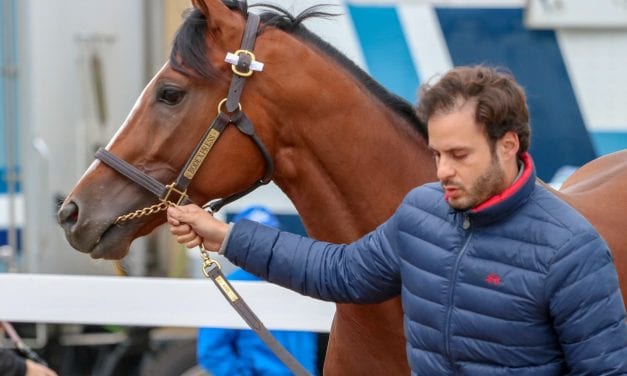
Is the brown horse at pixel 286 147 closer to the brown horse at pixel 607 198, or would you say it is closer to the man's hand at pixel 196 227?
the man's hand at pixel 196 227

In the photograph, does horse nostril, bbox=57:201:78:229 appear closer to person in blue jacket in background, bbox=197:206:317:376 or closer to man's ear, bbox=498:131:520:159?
man's ear, bbox=498:131:520:159

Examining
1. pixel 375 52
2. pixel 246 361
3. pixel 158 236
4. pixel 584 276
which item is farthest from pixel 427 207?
pixel 158 236

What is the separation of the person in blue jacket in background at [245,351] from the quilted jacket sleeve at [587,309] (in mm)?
2294

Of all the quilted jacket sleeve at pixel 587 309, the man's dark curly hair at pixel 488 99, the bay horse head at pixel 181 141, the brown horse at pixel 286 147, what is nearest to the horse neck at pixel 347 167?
the brown horse at pixel 286 147

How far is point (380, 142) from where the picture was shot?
2.83m

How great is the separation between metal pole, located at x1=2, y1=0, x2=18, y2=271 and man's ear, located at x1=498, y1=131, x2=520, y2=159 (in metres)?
4.40

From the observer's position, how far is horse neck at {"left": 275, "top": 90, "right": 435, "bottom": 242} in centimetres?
279

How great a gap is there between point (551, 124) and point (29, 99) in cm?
301

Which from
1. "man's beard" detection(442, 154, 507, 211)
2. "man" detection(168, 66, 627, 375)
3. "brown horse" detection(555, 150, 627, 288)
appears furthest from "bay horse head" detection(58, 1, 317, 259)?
"brown horse" detection(555, 150, 627, 288)

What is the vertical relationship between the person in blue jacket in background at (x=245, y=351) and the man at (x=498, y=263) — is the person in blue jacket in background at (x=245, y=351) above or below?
below

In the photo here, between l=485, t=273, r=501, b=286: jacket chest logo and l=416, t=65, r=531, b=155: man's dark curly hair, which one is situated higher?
l=416, t=65, r=531, b=155: man's dark curly hair

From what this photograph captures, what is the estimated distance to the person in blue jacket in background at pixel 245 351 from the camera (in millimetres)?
4246

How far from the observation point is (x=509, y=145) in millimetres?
2100

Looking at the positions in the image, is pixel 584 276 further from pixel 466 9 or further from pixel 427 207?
pixel 466 9
